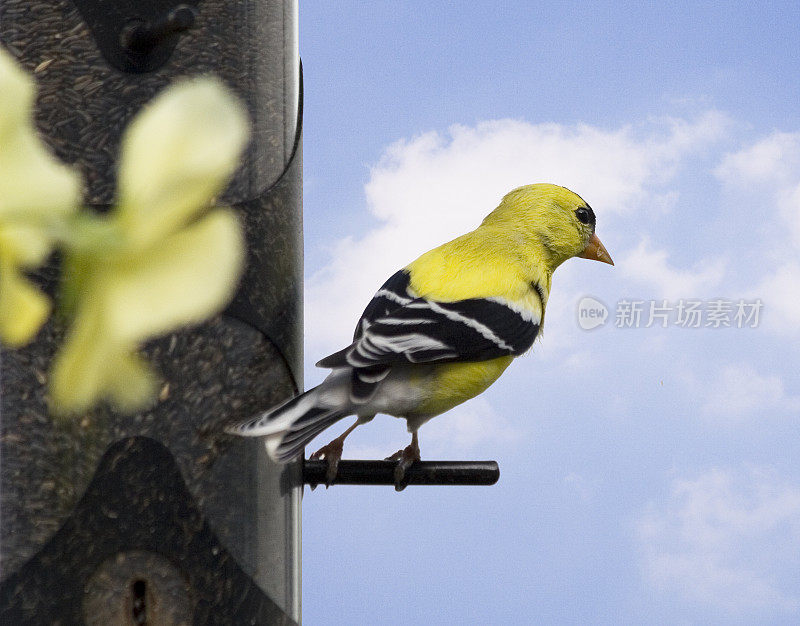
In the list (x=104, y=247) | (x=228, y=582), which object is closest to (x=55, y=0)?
(x=104, y=247)

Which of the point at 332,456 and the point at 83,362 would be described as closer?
the point at 83,362

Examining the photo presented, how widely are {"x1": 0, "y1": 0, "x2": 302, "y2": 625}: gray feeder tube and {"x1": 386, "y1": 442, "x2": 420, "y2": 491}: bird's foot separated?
0.31 m

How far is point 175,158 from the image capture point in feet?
7.06

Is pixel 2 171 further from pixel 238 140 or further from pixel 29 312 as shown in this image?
pixel 238 140

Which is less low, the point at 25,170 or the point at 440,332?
the point at 25,170

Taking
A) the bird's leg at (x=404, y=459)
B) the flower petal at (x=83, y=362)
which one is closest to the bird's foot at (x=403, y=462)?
the bird's leg at (x=404, y=459)

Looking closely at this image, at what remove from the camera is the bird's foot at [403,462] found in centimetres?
259

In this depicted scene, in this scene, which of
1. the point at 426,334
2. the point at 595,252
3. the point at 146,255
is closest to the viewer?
the point at 146,255

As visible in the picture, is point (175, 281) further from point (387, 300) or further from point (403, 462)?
point (403, 462)

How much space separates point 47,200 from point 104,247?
0.14 metres

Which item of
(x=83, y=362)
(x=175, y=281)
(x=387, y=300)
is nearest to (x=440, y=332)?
(x=387, y=300)

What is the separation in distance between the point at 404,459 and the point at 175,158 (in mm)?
879

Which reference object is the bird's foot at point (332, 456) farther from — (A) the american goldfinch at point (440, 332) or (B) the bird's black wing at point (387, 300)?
(B) the bird's black wing at point (387, 300)

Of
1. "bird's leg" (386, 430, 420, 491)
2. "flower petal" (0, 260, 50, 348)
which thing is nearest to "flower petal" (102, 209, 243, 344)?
"flower petal" (0, 260, 50, 348)
